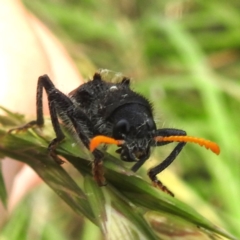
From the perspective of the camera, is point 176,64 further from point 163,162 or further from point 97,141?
point 97,141

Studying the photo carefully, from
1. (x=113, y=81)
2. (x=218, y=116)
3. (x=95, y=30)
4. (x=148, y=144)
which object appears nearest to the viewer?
(x=148, y=144)

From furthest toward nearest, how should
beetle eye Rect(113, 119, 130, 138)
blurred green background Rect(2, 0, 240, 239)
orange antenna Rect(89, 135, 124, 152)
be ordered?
blurred green background Rect(2, 0, 240, 239), beetle eye Rect(113, 119, 130, 138), orange antenna Rect(89, 135, 124, 152)

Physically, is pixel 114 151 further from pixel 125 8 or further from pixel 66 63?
pixel 125 8

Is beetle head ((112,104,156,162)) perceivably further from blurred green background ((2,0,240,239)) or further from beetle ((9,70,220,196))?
blurred green background ((2,0,240,239))

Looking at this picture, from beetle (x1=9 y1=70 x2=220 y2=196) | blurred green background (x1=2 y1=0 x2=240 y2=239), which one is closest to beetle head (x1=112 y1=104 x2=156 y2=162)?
beetle (x1=9 y1=70 x2=220 y2=196)

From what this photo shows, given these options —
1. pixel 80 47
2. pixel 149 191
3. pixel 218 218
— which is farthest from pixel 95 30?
pixel 149 191

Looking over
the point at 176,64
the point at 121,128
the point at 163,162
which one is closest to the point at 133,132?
the point at 121,128
